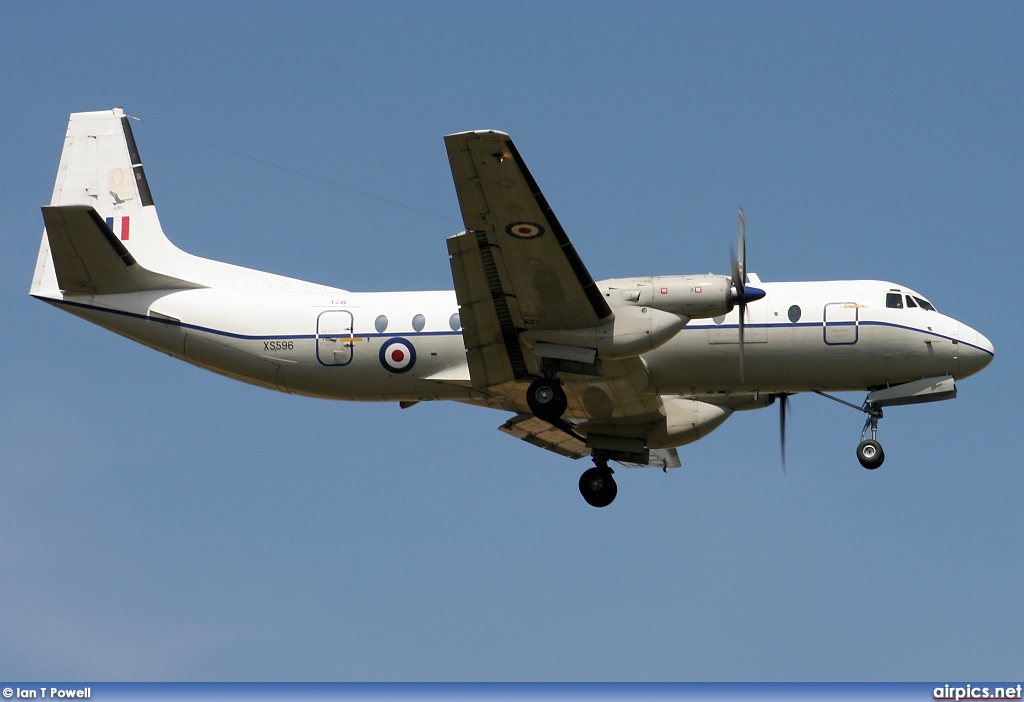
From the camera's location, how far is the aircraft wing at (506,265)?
20.8m

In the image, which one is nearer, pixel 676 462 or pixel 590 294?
pixel 590 294

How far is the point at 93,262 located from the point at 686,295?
39.0ft

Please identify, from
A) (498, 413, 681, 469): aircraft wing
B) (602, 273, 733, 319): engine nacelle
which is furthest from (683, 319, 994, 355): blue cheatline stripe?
(498, 413, 681, 469): aircraft wing

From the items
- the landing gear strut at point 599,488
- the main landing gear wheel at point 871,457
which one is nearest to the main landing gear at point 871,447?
the main landing gear wheel at point 871,457

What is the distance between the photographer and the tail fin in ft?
94.5

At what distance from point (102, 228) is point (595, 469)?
438 inches

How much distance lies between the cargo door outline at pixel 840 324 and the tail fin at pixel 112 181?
45.1 feet

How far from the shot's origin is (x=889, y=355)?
81.5ft

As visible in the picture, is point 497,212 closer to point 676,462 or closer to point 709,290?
point 709,290

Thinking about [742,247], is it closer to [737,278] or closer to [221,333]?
[737,278]

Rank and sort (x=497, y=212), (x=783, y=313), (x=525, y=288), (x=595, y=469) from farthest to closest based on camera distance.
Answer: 1. (x=595, y=469)
2. (x=783, y=313)
3. (x=525, y=288)
4. (x=497, y=212)

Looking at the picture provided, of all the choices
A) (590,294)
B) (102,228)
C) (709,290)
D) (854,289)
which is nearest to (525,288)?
(590,294)

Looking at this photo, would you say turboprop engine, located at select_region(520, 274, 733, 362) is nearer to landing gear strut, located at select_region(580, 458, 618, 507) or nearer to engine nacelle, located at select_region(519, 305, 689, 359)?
engine nacelle, located at select_region(519, 305, 689, 359)

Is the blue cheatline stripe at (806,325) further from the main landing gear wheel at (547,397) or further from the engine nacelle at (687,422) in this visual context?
the engine nacelle at (687,422)
